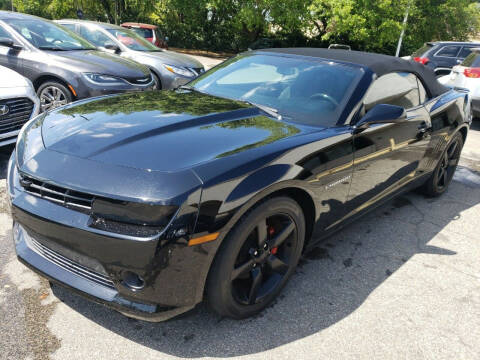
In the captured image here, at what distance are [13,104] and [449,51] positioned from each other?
37.5ft

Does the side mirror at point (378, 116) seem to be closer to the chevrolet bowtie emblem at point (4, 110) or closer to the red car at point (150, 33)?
the chevrolet bowtie emblem at point (4, 110)

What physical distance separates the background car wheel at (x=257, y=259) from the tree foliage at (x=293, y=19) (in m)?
17.9

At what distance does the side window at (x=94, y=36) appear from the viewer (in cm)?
889

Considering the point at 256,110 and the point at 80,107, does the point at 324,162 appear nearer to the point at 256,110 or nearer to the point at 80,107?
the point at 256,110

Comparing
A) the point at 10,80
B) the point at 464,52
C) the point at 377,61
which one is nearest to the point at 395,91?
the point at 377,61

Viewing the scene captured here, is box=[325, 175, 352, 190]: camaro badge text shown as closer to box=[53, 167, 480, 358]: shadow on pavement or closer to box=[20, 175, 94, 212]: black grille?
box=[53, 167, 480, 358]: shadow on pavement

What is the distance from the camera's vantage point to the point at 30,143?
2432 mm

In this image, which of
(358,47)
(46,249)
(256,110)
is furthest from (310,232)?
(358,47)

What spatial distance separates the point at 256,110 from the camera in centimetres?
294

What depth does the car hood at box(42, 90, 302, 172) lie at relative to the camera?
2121 millimetres

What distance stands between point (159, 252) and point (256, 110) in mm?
1425

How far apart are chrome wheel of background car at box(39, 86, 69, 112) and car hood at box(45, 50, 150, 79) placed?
0.35 m

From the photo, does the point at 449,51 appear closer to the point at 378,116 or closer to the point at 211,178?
the point at 378,116

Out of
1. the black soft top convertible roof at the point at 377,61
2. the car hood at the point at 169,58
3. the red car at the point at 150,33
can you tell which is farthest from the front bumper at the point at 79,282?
the red car at the point at 150,33
